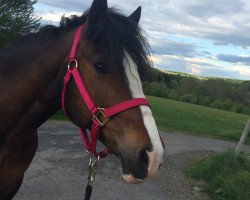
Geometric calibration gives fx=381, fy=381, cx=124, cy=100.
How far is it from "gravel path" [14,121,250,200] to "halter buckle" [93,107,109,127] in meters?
3.88

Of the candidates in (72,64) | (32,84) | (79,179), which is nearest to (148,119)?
(72,64)

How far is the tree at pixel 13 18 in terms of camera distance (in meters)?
15.6

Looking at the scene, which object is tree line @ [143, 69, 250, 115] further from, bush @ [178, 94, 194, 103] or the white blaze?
the white blaze

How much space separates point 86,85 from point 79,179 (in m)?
4.91

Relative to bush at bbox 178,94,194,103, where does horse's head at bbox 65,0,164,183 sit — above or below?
above

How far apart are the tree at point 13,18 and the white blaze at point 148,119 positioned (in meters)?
12.9

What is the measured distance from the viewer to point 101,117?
8.84ft

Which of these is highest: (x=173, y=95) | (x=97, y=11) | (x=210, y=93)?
(x=97, y=11)

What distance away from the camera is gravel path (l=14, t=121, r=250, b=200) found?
6.55 metres

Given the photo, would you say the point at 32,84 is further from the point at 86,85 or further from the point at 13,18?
the point at 13,18

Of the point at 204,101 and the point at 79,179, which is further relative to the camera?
the point at 204,101

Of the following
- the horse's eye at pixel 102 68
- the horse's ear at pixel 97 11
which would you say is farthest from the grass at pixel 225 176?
the horse's ear at pixel 97 11

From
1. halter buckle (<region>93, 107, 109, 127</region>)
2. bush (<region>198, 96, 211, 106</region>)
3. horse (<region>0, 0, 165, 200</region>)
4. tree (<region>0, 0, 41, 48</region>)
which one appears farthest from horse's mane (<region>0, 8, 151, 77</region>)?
bush (<region>198, 96, 211, 106</region>)

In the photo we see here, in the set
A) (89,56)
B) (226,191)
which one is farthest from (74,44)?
(226,191)
